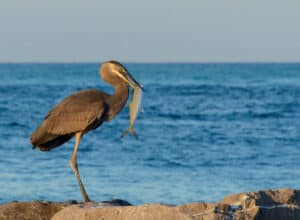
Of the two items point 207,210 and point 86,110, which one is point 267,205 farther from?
point 86,110

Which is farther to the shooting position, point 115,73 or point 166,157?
point 166,157

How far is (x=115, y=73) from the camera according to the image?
348 inches

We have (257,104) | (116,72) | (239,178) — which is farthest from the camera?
(257,104)

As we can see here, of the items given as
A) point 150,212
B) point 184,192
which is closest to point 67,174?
point 184,192

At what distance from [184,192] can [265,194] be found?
7.31 metres

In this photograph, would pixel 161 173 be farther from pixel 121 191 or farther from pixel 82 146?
pixel 82 146

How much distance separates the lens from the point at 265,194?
21.9ft

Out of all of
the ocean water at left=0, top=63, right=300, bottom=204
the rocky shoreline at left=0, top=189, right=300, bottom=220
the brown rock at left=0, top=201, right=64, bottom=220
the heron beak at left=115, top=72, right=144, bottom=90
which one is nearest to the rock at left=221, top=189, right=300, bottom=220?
the rocky shoreline at left=0, top=189, right=300, bottom=220

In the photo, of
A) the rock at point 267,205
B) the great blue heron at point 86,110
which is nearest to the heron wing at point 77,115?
the great blue heron at point 86,110

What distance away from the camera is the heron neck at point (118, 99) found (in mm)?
8836

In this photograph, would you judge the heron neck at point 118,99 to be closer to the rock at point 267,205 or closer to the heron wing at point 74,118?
the heron wing at point 74,118

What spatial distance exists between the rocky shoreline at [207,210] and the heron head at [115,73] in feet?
6.48

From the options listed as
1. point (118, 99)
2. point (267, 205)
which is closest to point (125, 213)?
point (267, 205)

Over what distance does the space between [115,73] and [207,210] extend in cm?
316
